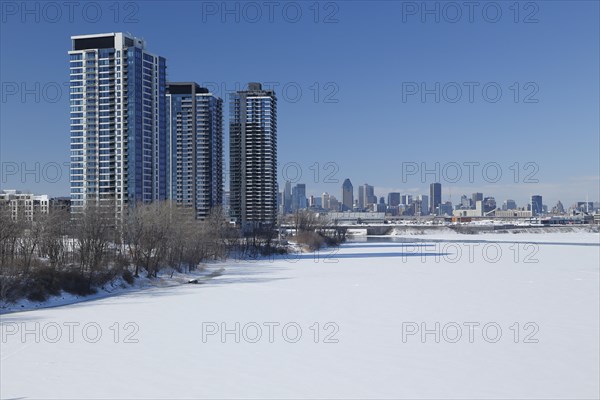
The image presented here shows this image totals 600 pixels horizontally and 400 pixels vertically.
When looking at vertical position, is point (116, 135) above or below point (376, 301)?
above

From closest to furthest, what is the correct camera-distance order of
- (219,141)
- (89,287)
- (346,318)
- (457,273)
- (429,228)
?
(346,318)
(89,287)
(457,273)
(219,141)
(429,228)

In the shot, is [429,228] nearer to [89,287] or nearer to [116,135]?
[116,135]

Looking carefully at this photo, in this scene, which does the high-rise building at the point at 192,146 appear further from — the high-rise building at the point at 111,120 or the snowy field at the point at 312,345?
the snowy field at the point at 312,345

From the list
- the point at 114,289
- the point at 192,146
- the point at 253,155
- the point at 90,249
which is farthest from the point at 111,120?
the point at 114,289

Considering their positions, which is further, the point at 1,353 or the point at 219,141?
the point at 219,141

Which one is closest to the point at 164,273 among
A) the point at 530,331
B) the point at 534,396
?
the point at 530,331

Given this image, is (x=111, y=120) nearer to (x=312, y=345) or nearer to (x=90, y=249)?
(x=90, y=249)

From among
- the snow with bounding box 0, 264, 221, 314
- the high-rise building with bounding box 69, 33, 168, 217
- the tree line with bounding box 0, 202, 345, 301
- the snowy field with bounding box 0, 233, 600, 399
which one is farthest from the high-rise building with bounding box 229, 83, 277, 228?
the snowy field with bounding box 0, 233, 600, 399

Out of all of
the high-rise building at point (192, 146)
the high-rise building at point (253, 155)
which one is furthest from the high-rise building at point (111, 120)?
the high-rise building at point (253, 155)
